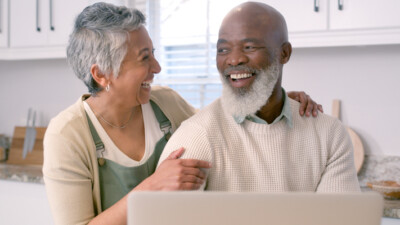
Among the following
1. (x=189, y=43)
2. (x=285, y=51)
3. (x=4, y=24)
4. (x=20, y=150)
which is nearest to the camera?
(x=285, y=51)

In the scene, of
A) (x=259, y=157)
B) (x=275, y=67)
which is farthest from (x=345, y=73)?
(x=259, y=157)

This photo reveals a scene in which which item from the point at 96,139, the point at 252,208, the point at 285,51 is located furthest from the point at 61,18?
the point at 252,208

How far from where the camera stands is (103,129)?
61.6 inches

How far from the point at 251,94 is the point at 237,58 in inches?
4.8

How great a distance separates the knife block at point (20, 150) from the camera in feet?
9.48

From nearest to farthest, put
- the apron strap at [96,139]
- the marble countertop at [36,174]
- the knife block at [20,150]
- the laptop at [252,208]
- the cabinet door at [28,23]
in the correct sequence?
the laptop at [252,208], the apron strap at [96,139], the marble countertop at [36,174], the cabinet door at [28,23], the knife block at [20,150]

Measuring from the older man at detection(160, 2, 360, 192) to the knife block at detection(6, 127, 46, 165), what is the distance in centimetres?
184

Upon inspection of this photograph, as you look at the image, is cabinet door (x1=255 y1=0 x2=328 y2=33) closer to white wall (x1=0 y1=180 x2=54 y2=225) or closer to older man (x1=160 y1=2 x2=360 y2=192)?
older man (x1=160 y1=2 x2=360 y2=192)

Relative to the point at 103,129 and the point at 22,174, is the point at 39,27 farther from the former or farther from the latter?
the point at 103,129

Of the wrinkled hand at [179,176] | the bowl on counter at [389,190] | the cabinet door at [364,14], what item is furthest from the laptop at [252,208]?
the cabinet door at [364,14]

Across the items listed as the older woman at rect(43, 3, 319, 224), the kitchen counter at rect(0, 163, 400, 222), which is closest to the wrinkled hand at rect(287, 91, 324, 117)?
the older woman at rect(43, 3, 319, 224)

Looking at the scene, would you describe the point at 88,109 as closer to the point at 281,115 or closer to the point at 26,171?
the point at 281,115

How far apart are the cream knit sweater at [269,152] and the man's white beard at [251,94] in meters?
0.04

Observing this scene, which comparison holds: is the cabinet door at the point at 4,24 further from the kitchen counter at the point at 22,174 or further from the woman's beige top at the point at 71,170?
the woman's beige top at the point at 71,170
